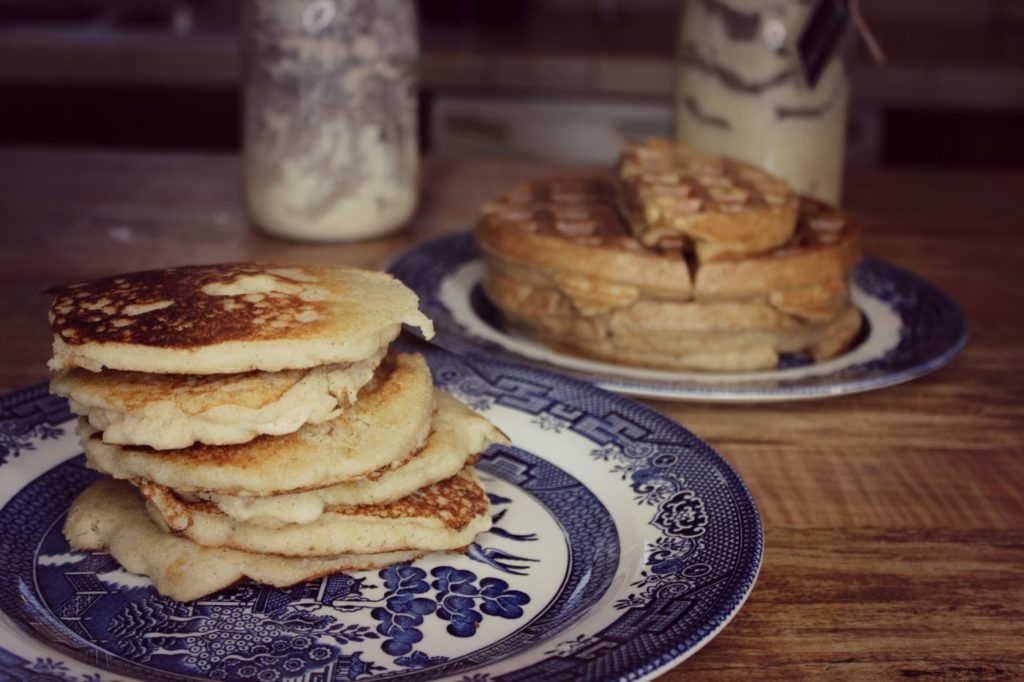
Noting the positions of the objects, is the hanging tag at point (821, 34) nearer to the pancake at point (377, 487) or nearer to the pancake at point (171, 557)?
the pancake at point (377, 487)

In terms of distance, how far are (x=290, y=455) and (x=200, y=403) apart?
9 cm

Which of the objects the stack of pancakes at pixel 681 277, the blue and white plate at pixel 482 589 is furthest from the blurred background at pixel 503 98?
the blue and white plate at pixel 482 589

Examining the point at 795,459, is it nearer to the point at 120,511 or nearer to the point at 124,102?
the point at 120,511

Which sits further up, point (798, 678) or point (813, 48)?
point (813, 48)

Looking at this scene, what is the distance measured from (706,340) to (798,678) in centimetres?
72

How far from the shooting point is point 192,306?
3.55 feet

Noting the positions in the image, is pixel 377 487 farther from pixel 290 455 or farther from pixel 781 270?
pixel 781 270

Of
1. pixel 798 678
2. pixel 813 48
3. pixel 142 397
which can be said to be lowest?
pixel 798 678

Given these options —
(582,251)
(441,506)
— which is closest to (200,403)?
(441,506)

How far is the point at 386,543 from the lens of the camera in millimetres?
1073

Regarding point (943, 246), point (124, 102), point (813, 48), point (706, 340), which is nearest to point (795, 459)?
point (706, 340)

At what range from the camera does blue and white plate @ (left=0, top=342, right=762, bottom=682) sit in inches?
35.9

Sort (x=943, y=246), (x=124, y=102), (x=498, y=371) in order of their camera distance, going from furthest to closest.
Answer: (x=124, y=102) → (x=943, y=246) → (x=498, y=371)

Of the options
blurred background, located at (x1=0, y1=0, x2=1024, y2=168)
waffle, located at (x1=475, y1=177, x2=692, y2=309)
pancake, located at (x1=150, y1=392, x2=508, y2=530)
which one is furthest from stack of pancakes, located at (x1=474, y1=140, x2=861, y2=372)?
blurred background, located at (x1=0, y1=0, x2=1024, y2=168)
